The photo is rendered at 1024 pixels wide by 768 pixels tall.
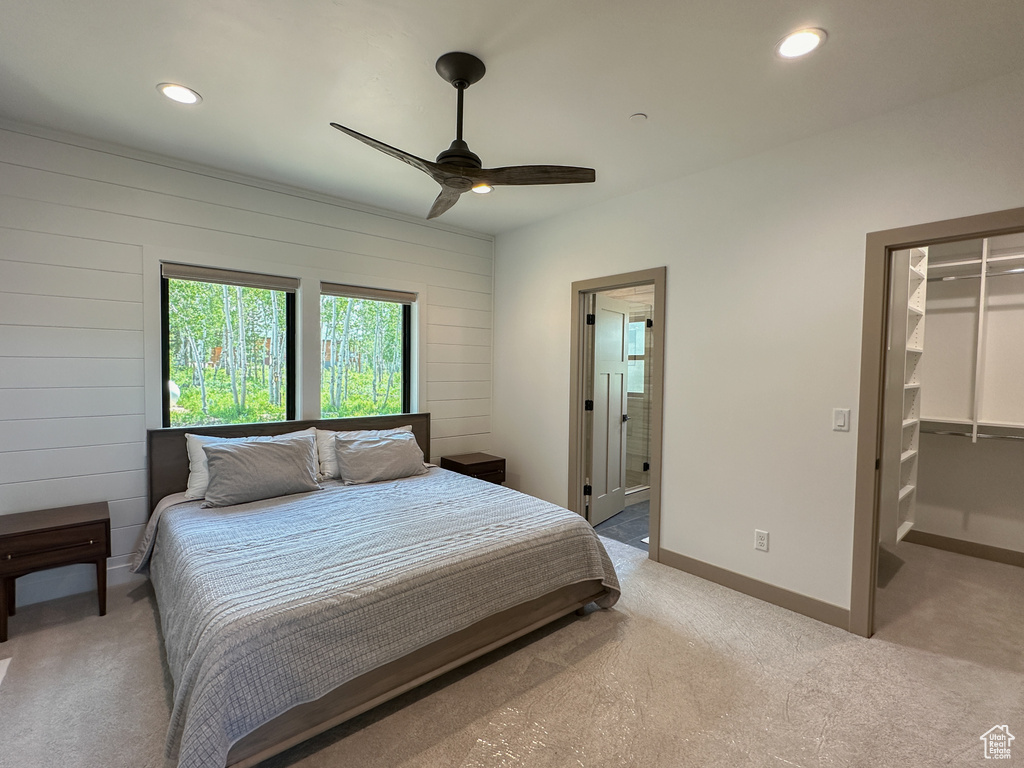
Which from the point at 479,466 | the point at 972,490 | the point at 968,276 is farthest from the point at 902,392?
the point at 479,466

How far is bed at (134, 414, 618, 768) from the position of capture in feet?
5.17

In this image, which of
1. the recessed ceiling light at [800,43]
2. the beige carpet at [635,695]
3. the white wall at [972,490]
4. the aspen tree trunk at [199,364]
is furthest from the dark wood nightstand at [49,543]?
the white wall at [972,490]

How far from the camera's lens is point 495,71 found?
2133mm

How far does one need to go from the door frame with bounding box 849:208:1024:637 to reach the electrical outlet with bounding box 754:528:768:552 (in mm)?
453

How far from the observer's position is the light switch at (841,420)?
2.59 metres

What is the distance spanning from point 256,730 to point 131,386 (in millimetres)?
2387

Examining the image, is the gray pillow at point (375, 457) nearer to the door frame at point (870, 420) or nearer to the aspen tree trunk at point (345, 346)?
the aspen tree trunk at point (345, 346)

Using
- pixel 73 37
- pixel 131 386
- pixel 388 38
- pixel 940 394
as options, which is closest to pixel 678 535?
pixel 940 394

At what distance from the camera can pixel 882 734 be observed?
1854mm

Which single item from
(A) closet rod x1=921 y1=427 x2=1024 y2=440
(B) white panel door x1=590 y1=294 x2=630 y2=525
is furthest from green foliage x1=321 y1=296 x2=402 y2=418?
(A) closet rod x1=921 y1=427 x2=1024 y2=440

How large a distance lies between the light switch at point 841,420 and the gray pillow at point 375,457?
2.75 m

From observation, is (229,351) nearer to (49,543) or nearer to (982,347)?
(49,543)

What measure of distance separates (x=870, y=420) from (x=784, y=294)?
0.84 metres

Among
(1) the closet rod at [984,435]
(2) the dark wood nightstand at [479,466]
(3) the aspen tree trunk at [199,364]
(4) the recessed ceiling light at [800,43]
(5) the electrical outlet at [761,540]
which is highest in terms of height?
(4) the recessed ceiling light at [800,43]
